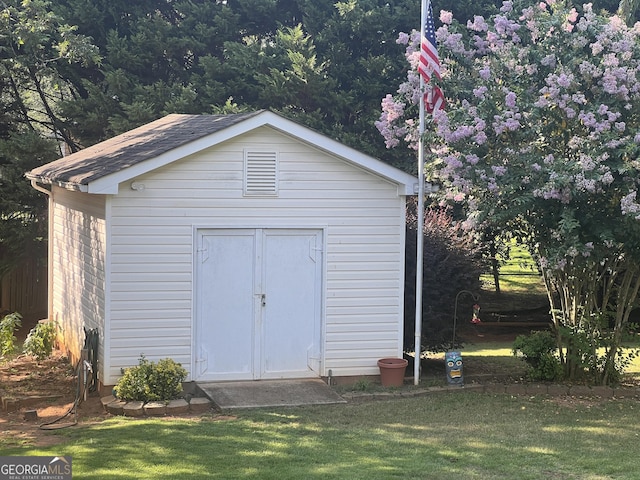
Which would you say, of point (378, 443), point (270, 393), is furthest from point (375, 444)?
point (270, 393)

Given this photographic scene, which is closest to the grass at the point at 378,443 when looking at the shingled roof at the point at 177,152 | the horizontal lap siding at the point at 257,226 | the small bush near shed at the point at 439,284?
the horizontal lap siding at the point at 257,226

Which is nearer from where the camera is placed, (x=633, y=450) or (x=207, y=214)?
(x=633, y=450)

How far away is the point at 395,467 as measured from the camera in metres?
7.89

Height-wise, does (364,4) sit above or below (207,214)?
above

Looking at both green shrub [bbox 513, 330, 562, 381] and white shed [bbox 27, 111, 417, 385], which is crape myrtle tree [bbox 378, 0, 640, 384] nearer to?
green shrub [bbox 513, 330, 562, 381]

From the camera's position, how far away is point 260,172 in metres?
11.5

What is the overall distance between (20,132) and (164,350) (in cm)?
1137

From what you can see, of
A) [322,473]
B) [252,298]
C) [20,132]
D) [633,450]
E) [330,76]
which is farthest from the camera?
[330,76]

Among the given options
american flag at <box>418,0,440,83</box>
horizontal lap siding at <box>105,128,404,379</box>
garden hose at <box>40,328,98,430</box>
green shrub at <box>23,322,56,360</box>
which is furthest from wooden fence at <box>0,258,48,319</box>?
american flag at <box>418,0,440,83</box>

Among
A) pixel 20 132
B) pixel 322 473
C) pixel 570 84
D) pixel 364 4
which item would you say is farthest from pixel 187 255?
pixel 364 4

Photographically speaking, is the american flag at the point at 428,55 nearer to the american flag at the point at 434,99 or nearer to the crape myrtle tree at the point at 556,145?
the american flag at the point at 434,99

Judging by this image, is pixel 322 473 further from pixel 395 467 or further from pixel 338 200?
pixel 338 200

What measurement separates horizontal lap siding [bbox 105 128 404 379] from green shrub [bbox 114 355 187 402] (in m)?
0.59

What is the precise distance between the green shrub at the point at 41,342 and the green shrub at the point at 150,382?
12.5 ft
